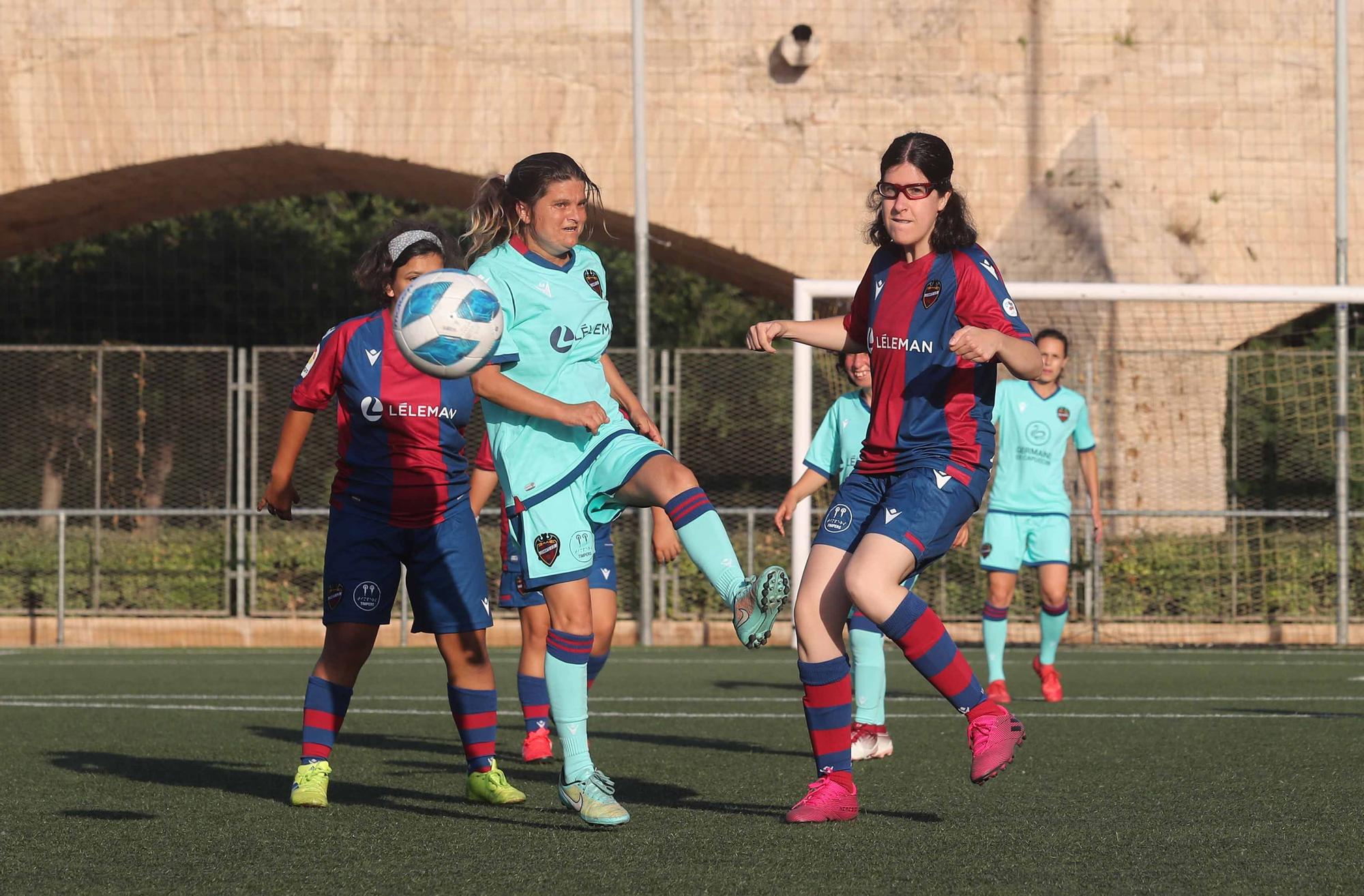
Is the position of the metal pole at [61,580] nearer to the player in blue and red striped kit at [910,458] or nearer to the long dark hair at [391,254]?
the long dark hair at [391,254]

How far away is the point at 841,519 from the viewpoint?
4.72m

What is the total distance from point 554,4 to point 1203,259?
19.3ft

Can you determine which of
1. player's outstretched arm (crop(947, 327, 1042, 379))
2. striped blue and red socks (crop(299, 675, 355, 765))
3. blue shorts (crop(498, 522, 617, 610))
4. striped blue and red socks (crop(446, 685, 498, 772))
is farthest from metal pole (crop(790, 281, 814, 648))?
player's outstretched arm (crop(947, 327, 1042, 379))

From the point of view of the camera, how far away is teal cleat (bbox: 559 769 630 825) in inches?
174

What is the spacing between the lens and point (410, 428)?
513cm

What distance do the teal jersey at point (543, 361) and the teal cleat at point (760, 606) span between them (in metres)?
0.69

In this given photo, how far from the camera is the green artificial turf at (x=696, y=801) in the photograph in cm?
381

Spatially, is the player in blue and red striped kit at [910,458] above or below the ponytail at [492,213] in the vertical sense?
below

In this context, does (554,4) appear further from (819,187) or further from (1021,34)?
(1021,34)

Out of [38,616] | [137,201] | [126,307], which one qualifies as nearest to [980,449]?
[38,616]

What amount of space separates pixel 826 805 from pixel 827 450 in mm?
2839

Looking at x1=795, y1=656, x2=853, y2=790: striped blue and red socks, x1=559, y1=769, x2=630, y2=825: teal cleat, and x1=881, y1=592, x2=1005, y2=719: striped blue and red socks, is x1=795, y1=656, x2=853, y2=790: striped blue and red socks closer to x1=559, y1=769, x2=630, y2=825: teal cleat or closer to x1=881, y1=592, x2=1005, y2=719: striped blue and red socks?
x1=881, y1=592, x2=1005, y2=719: striped blue and red socks

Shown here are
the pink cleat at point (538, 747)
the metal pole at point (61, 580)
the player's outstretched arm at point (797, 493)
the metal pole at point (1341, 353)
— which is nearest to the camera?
the pink cleat at point (538, 747)

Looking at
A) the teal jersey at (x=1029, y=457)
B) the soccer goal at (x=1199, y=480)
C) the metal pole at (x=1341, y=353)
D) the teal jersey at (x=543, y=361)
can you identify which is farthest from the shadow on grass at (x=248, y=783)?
the metal pole at (x=1341, y=353)
